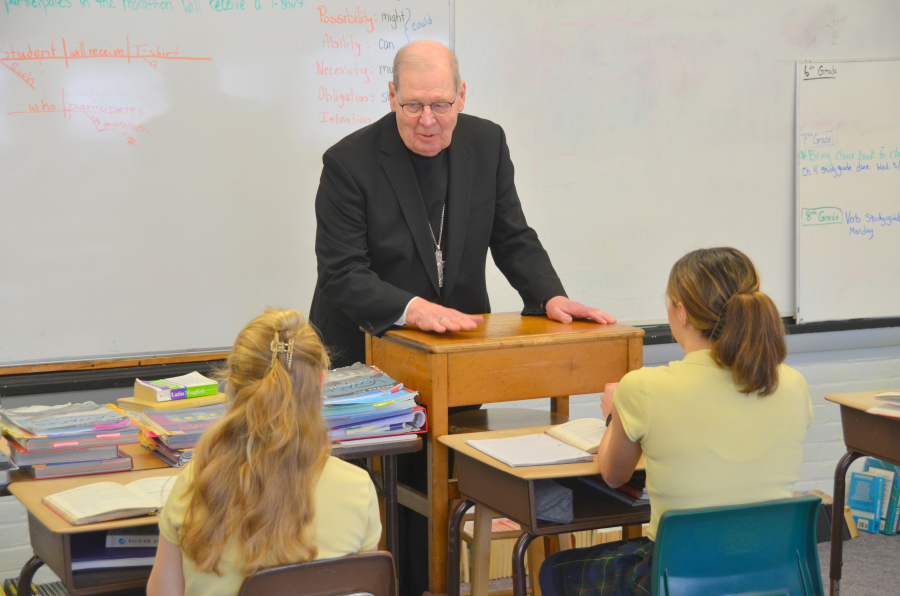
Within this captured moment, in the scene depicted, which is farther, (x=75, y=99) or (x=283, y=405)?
(x=75, y=99)

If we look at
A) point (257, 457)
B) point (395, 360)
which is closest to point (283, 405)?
point (257, 457)

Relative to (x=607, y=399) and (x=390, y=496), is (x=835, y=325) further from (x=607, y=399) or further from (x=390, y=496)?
(x=390, y=496)

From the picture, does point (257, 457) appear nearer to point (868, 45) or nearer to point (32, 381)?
point (32, 381)

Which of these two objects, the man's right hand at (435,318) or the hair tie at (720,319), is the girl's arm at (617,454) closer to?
the hair tie at (720,319)

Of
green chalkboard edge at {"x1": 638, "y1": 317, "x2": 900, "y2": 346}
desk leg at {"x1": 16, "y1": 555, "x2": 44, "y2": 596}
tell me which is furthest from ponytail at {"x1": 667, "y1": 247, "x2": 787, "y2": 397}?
green chalkboard edge at {"x1": 638, "y1": 317, "x2": 900, "y2": 346}

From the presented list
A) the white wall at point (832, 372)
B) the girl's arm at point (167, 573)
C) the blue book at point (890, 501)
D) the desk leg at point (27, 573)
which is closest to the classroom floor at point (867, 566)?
the blue book at point (890, 501)

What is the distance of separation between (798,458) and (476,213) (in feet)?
3.84

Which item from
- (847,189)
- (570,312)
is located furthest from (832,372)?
(570,312)

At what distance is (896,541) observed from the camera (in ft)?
12.6

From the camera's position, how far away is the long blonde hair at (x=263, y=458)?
Answer: 1312 millimetres

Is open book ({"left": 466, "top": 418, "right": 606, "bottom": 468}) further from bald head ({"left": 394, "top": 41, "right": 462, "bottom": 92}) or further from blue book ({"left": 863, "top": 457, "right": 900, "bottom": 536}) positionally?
blue book ({"left": 863, "top": 457, "right": 900, "bottom": 536})

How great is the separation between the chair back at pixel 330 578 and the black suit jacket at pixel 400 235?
86 cm

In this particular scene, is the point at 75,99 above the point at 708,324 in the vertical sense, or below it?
above

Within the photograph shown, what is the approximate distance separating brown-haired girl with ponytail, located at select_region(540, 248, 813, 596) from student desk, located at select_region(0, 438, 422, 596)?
0.54 metres
